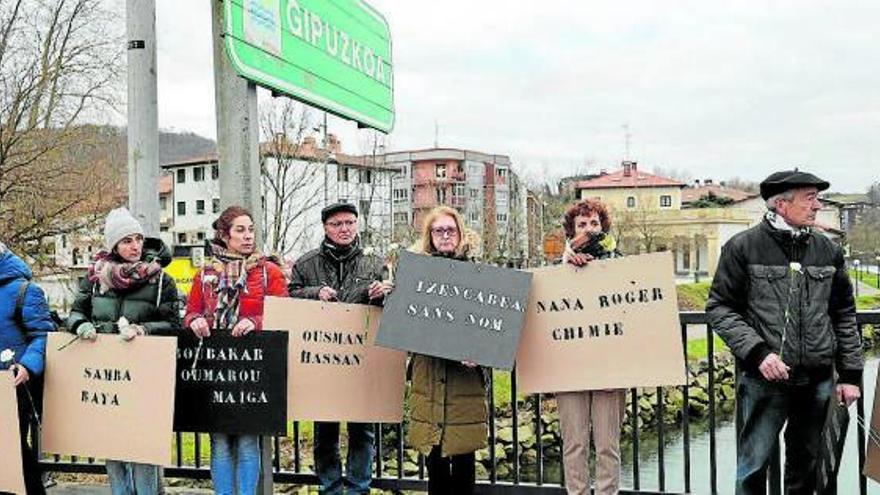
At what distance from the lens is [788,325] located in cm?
382

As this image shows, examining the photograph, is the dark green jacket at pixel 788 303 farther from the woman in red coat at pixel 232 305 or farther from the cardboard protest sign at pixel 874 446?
the woman in red coat at pixel 232 305

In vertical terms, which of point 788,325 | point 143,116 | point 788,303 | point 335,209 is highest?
point 143,116

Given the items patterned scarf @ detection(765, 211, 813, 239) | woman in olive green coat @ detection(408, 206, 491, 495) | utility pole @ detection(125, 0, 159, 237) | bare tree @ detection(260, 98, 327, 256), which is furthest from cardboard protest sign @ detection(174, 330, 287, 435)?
bare tree @ detection(260, 98, 327, 256)

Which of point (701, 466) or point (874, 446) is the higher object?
point (874, 446)

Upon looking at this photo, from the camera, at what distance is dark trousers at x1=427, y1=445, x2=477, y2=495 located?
4270 mm

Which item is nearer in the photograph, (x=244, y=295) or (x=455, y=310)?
(x=455, y=310)

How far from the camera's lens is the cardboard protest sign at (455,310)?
409cm

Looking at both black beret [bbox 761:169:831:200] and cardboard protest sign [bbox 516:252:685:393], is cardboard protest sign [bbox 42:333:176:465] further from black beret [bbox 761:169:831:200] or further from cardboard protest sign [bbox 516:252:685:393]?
black beret [bbox 761:169:831:200]

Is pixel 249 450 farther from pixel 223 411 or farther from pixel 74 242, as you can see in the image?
pixel 74 242

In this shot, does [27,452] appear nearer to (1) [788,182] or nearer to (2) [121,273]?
(2) [121,273]

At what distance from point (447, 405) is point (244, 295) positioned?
1.18m

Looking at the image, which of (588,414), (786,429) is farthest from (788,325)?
(588,414)

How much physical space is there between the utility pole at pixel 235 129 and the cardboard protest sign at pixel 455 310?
0.87 m

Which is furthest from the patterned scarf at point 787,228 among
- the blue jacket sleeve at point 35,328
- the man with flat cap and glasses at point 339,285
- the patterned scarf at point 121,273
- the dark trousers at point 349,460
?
the blue jacket sleeve at point 35,328
